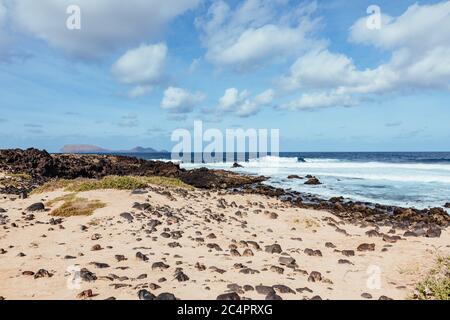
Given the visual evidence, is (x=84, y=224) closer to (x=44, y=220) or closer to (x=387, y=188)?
(x=44, y=220)

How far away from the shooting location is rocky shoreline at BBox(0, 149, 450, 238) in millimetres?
20562

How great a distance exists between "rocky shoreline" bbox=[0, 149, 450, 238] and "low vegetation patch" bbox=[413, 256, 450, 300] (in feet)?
14.8

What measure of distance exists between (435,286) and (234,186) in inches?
1313

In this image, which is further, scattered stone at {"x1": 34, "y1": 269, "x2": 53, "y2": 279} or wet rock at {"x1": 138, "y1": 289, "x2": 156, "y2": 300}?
scattered stone at {"x1": 34, "y1": 269, "x2": 53, "y2": 279}

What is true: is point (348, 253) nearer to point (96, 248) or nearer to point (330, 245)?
point (330, 245)

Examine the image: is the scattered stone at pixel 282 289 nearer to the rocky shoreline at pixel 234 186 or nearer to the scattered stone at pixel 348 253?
the scattered stone at pixel 348 253

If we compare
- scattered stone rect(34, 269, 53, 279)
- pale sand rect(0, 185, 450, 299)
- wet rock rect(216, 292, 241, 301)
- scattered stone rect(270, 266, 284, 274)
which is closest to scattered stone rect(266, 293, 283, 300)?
pale sand rect(0, 185, 450, 299)

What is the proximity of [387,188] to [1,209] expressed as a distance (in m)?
34.0

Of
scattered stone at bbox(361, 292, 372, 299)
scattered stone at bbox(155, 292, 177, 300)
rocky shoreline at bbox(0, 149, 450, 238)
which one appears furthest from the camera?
rocky shoreline at bbox(0, 149, 450, 238)

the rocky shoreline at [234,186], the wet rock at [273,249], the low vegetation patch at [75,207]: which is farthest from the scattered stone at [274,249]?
the low vegetation patch at [75,207]

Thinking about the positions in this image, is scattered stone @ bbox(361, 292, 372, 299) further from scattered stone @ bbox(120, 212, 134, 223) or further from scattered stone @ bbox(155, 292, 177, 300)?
scattered stone @ bbox(120, 212, 134, 223)

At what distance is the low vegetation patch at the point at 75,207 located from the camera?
15.3 meters

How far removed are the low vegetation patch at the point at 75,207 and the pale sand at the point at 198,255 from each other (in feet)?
1.59
